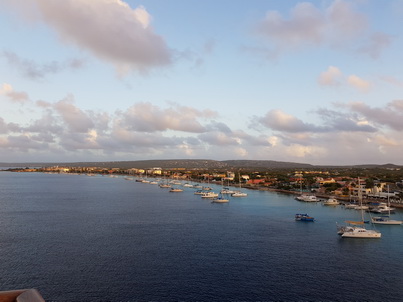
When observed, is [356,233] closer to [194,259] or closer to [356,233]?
[356,233]

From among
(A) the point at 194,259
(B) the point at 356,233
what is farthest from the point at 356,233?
(A) the point at 194,259

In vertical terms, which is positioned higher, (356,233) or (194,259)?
(356,233)

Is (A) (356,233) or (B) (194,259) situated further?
(A) (356,233)

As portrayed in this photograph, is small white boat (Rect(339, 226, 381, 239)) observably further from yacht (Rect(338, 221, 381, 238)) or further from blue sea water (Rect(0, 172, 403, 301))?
blue sea water (Rect(0, 172, 403, 301))

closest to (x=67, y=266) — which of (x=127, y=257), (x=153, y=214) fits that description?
(x=127, y=257)

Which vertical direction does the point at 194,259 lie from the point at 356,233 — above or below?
below

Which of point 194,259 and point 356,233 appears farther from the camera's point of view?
point 356,233

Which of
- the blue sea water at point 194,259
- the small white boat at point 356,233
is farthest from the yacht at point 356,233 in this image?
the blue sea water at point 194,259

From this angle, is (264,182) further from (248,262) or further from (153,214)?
(248,262)

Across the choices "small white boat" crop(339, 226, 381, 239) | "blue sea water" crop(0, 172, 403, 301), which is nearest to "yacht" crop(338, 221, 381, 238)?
"small white boat" crop(339, 226, 381, 239)
